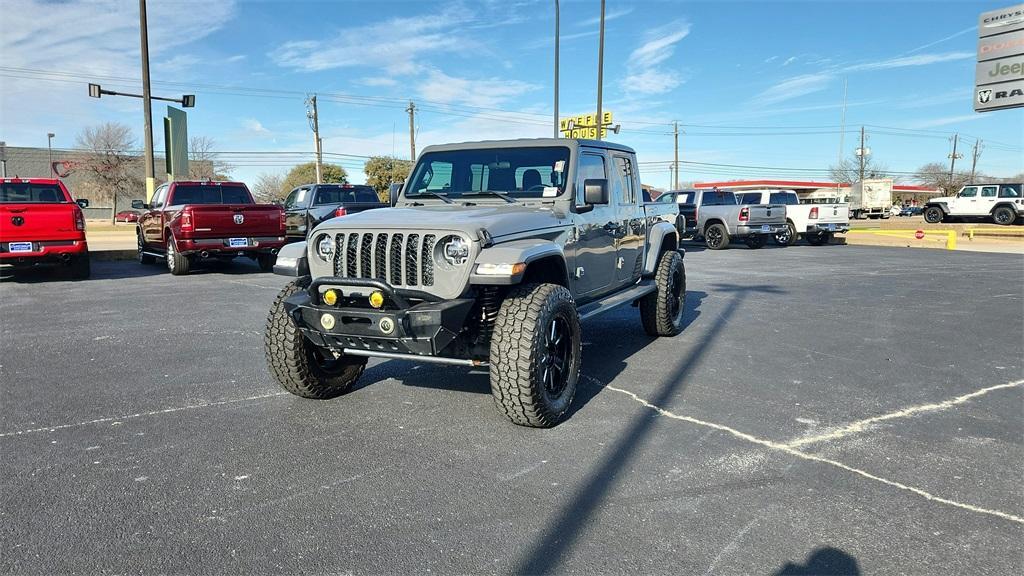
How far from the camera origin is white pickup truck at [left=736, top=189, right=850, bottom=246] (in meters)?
20.5

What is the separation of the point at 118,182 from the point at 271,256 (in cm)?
4549

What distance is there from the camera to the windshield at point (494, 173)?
17.6 feet

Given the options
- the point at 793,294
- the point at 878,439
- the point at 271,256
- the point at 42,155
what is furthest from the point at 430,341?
the point at 42,155

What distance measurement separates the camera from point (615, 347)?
6777 mm

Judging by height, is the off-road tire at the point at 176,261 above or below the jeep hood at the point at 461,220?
below

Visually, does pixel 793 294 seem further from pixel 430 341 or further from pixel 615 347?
pixel 430 341

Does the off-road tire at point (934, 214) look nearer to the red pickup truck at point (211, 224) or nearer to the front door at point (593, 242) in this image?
the red pickup truck at point (211, 224)

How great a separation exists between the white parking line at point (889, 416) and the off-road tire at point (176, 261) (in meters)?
11.5

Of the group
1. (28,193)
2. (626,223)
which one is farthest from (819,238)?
(28,193)

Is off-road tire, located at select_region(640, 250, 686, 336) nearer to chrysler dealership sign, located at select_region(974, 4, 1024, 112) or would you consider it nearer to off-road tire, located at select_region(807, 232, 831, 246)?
off-road tire, located at select_region(807, 232, 831, 246)

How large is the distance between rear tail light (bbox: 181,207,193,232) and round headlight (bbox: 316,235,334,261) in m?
8.60

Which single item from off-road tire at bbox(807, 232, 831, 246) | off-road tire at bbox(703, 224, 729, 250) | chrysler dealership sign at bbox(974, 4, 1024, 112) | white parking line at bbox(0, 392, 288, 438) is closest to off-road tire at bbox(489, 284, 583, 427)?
white parking line at bbox(0, 392, 288, 438)

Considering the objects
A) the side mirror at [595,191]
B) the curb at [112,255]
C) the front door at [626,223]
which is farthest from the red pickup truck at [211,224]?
the side mirror at [595,191]

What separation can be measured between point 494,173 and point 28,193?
10.0m
